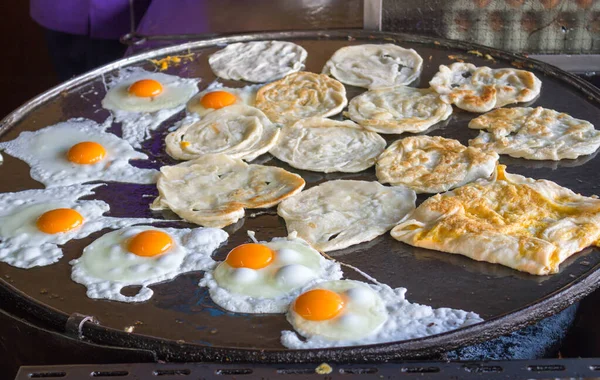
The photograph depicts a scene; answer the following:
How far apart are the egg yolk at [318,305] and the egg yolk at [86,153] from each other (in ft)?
4.66

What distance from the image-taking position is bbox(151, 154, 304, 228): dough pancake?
290 cm

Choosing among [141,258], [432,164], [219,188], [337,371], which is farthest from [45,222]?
[432,164]

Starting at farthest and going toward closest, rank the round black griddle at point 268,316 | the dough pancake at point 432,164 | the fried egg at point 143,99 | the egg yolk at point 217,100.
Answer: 1. the egg yolk at point 217,100
2. the fried egg at point 143,99
3. the dough pancake at point 432,164
4. the round black griddle at point 268,316

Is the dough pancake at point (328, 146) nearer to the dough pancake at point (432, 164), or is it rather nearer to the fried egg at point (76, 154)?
the dough pancake at point (432, 164)

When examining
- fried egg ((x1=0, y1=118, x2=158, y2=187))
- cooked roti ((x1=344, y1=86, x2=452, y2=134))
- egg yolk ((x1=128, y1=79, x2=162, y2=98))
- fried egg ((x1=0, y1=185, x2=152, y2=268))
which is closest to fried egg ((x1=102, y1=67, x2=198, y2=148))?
egg yolk ((x1=128, y1=79, x2=162, y2=98))

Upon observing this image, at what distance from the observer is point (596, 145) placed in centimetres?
323

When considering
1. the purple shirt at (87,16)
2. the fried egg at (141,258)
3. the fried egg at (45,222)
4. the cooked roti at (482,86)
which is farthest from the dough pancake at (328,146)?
the purple shirt at (87,16)

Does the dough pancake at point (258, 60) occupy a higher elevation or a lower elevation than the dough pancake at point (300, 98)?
higher

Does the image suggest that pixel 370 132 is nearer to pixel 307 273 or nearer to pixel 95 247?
pixel 307 273

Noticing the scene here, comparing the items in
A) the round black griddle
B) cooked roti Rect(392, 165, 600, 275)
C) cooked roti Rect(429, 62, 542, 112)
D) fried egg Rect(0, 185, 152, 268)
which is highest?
cooked roti Rect(429, 62, 542, 112)

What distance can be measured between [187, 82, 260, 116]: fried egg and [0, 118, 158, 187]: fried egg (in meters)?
0.46

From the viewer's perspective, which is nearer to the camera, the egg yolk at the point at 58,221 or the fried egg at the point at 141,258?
the fried egg at the point at 141,258

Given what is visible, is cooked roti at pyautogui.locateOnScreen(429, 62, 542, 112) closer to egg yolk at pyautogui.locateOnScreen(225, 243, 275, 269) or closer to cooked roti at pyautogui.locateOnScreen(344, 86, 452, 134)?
cooked roti at pyautogui.locateOnScreen(344, 86, 452, 134)

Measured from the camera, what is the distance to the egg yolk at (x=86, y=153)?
3.29 m
